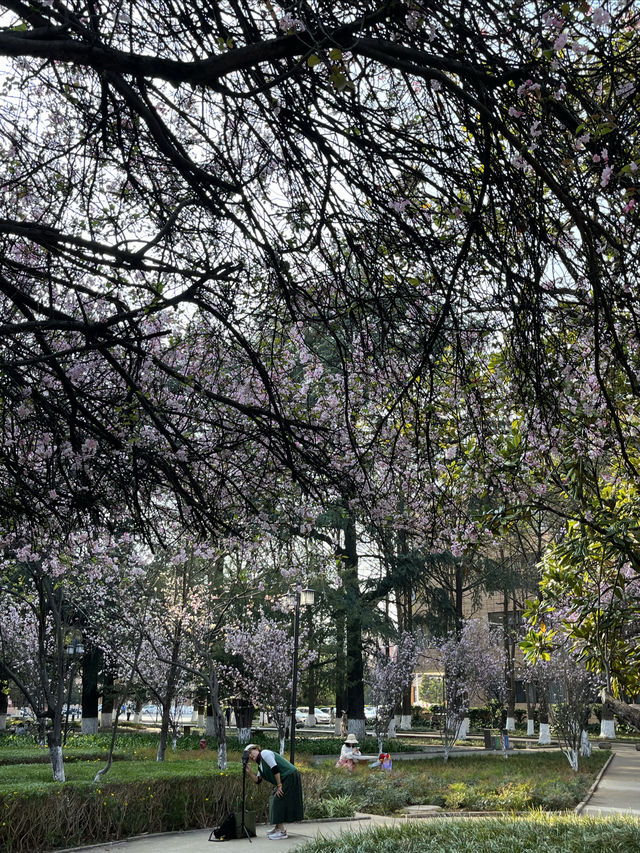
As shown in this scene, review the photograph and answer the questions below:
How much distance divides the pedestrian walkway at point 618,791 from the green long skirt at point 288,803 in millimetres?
4839

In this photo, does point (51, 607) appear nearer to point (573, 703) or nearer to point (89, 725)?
point (573, 703)

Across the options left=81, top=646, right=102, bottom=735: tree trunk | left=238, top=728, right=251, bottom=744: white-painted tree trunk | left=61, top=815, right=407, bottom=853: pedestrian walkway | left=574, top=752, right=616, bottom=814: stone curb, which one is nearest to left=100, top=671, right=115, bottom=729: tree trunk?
left=81, top=646, right=102, bottom=735: tree trunk

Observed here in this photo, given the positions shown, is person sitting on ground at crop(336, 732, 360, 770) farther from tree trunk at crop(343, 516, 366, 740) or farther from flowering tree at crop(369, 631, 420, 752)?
tree trunk at crop(343, 516, 366, 740)

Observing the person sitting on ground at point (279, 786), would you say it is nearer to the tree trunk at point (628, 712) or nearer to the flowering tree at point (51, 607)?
the flowering tree at point (51, 607)

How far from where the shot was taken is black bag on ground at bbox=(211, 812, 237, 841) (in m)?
10.7

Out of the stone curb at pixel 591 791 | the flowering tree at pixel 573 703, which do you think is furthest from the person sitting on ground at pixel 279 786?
the flowering tree at pixel 573 703

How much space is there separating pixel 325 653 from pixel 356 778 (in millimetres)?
11152

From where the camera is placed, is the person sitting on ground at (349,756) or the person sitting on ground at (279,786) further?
the person sitting on ground at (349,756)

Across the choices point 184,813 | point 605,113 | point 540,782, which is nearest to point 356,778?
point 540,782

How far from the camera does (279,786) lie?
36.7 feet

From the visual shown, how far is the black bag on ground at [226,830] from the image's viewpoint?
35.1 ft

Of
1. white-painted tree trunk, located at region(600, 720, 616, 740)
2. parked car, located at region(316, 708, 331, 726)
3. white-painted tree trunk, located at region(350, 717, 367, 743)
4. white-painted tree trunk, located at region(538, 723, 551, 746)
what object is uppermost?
white-painted tree trunk, located at region(350, 717, 367, 743)

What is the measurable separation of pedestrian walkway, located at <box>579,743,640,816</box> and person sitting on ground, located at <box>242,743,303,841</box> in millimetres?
4881

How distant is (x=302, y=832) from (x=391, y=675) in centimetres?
1659
